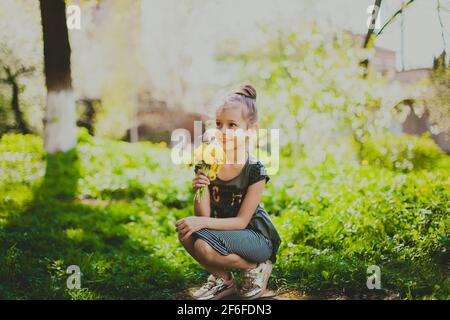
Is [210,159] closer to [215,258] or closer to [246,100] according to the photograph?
[246,100]

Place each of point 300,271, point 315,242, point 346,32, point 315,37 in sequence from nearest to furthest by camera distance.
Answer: point 300,271, point 315,242, point 346,32, point 315,37

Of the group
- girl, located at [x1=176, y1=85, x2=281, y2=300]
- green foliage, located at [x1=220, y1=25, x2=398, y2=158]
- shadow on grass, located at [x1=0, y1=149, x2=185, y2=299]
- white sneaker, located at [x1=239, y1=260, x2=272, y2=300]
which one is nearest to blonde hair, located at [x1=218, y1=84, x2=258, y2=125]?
girl, located at [x1=176, y1=85, x2=281, y2=300]

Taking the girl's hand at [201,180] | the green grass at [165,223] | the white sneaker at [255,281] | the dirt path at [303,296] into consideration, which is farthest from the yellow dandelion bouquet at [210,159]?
the green grass at [165,223]

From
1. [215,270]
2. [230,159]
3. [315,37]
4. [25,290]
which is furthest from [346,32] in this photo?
[25,290]

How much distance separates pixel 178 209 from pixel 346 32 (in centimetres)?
212

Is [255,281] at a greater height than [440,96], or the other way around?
[440,96]

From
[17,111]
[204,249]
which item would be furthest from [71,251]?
[17,111]

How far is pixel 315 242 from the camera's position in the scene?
12.5ft

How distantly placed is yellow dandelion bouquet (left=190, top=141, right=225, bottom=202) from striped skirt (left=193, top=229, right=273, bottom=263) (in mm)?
314

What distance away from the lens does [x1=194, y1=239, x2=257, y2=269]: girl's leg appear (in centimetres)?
301

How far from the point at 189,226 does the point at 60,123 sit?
2.24 metres

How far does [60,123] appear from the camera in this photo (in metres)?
4.72

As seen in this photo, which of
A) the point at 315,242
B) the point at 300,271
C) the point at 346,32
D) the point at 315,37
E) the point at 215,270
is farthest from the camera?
the point at 315,37
